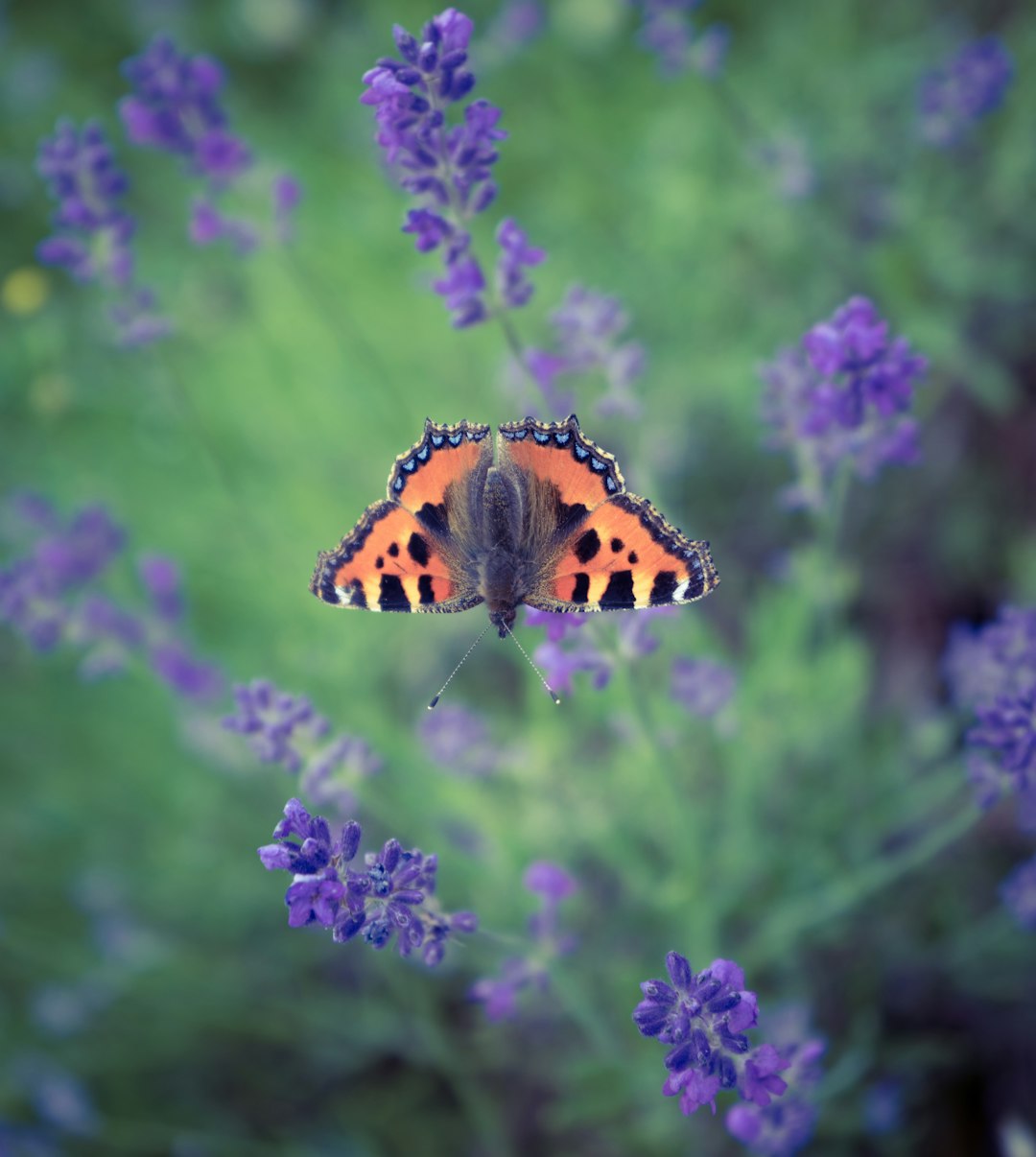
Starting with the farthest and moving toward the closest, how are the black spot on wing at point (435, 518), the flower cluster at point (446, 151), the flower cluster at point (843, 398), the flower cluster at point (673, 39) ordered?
the flower cluster at point (673, 39) < the black spot on wing at point (435, 518) < the flower cluster at point (843, 398) < the flower cluster at point (446, 151)

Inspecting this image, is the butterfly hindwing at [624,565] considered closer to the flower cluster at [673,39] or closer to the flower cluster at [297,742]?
the flower cluster at [297,742]

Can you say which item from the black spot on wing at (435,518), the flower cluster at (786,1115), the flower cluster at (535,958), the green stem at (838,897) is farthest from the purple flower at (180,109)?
the flower cluster at (786,1115)

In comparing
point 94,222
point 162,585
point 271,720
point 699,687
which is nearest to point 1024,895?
point 699,687

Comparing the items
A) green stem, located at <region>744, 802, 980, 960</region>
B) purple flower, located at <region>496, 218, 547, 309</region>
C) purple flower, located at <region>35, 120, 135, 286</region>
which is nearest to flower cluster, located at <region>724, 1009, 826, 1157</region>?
green stem, located at <region>744, 802, 980, 960</region>

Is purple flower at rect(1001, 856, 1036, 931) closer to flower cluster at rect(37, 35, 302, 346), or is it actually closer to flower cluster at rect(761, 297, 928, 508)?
flower cluster at rect(761, 297, 928, 508)

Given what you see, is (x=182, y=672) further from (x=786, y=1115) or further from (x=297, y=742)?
(x=786, y=1115)

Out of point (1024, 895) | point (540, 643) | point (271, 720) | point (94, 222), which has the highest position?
point (94, 222)

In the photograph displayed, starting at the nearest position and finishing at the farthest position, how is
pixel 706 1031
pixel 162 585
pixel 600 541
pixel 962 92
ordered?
pixel 706 1031, pixel 600 541, pixel 162 585, pixel 962 92
